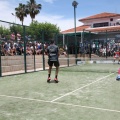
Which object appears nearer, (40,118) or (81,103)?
(40,118)

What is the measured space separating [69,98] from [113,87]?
2.55m

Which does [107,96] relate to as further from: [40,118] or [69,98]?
[40,118]

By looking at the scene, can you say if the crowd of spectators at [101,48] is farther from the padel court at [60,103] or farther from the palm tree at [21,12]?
the palm tree at [21,12]

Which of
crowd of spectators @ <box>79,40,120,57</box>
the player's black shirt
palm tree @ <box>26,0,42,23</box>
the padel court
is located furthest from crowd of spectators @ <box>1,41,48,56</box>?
palm tree @ <box>26,0,42,23</box>

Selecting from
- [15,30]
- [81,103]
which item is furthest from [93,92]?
[15,30]

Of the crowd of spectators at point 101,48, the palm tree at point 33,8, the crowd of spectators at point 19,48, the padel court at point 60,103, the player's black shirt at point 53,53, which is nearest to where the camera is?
the padel court at point 60,103

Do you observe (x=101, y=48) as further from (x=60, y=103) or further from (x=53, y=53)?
(x=60, y=103)

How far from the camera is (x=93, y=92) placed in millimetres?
8516

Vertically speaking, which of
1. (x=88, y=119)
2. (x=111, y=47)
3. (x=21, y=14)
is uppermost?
(x=21, y=14)

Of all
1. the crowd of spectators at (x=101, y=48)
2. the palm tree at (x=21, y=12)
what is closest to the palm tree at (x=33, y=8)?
the palm tree at (x=21, y=12)

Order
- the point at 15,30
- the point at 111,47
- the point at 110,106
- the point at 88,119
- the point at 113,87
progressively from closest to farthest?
the point at 88,119 < the point at 110,106 < the point at 113,87 < the point at 15,30 < the point at 111,47

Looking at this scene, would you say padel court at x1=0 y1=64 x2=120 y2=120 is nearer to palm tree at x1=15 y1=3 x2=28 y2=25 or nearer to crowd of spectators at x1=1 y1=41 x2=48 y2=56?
crowd of spectators at x1=1 y1=41 x2=48 y2=56

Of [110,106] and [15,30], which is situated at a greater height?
[15,30]

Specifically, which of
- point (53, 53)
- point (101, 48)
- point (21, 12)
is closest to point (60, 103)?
point (53, 53)
